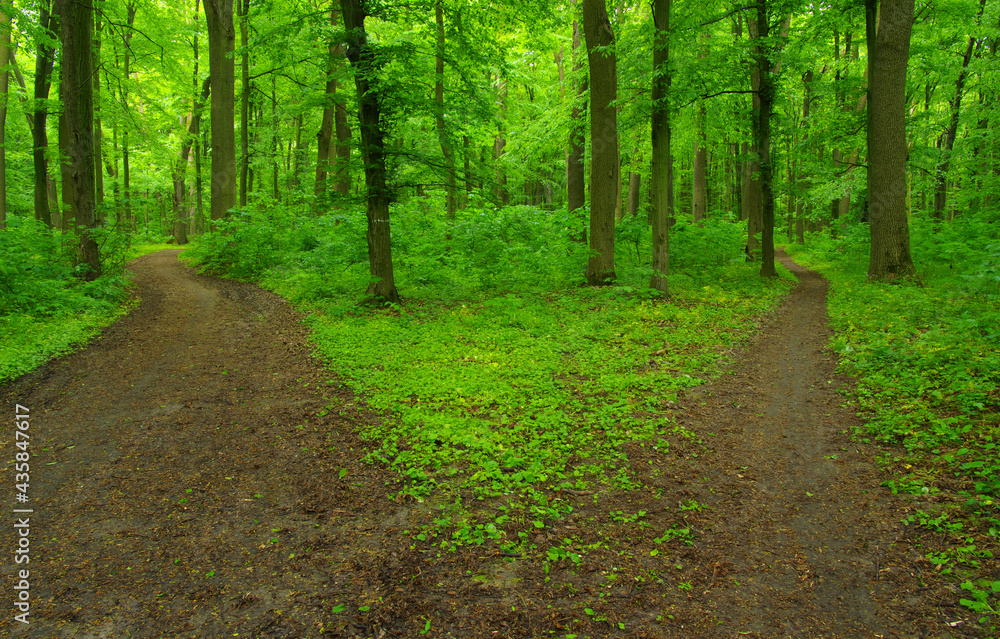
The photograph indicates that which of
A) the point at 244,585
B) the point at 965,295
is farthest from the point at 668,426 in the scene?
the point at 965,295

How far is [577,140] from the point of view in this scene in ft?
49.4

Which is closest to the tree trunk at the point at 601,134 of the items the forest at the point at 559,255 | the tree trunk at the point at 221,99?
the forest at the point at 559,255

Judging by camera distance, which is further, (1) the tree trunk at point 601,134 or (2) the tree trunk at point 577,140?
(2) the tree trunk at point 577,140

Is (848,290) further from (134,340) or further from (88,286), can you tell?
(88,286)

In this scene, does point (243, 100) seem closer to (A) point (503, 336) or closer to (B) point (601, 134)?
(B) point (601, 134)

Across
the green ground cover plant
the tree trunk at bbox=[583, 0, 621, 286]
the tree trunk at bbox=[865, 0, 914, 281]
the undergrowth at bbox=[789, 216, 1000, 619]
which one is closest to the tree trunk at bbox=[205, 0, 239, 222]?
the green ground cover plant

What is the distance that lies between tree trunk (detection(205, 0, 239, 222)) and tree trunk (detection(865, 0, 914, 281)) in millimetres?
18974

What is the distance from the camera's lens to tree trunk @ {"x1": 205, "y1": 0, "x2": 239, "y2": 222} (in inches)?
657

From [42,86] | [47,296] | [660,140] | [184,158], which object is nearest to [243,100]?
[42,86]

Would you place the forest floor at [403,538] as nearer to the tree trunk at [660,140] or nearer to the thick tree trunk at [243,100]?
the tree trunk at [660,140]

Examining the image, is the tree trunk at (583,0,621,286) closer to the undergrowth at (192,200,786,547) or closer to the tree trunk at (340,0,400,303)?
the undergrowth at (192,200,786,547)

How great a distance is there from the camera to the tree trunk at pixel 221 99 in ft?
54.7

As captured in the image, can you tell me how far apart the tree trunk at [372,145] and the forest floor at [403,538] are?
4.31 m

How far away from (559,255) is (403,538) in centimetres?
1112
